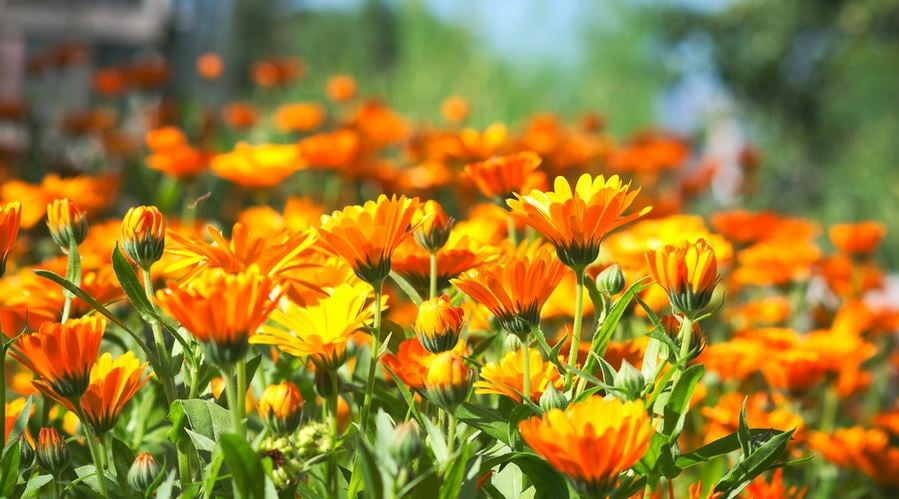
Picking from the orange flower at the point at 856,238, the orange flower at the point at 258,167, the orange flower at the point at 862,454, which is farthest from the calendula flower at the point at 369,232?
the orange flower at the point at 856,238

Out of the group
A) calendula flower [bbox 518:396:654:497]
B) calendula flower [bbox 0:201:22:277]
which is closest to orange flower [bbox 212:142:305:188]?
calendula flower [bbox 0:201:22:277]

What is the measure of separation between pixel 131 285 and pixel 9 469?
0.15 meters

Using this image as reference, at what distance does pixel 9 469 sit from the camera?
0.68 metres

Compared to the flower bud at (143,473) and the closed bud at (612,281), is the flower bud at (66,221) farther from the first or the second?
the closed bud at (612,281)

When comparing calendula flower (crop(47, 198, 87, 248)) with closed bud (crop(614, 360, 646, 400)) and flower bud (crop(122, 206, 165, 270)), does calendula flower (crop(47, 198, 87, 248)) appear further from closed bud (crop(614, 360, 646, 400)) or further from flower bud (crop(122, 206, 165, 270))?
closed bud (crop(614, 360, 646, 400))

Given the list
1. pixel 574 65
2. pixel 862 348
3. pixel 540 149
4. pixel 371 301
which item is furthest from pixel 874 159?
pixel 371 301

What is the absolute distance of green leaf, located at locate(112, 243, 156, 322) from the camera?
0.71 metres

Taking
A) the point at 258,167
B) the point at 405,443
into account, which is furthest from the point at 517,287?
the point at 258,167

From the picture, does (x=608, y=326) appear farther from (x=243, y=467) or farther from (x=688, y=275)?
(x=243, y=467)

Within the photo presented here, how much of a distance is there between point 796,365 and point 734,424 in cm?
21

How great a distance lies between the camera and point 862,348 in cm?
137

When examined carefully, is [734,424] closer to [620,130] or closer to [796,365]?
[796,365]

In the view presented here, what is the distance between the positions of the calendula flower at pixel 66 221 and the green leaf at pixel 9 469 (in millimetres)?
201

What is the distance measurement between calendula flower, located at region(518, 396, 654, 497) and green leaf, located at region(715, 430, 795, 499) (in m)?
0.14
